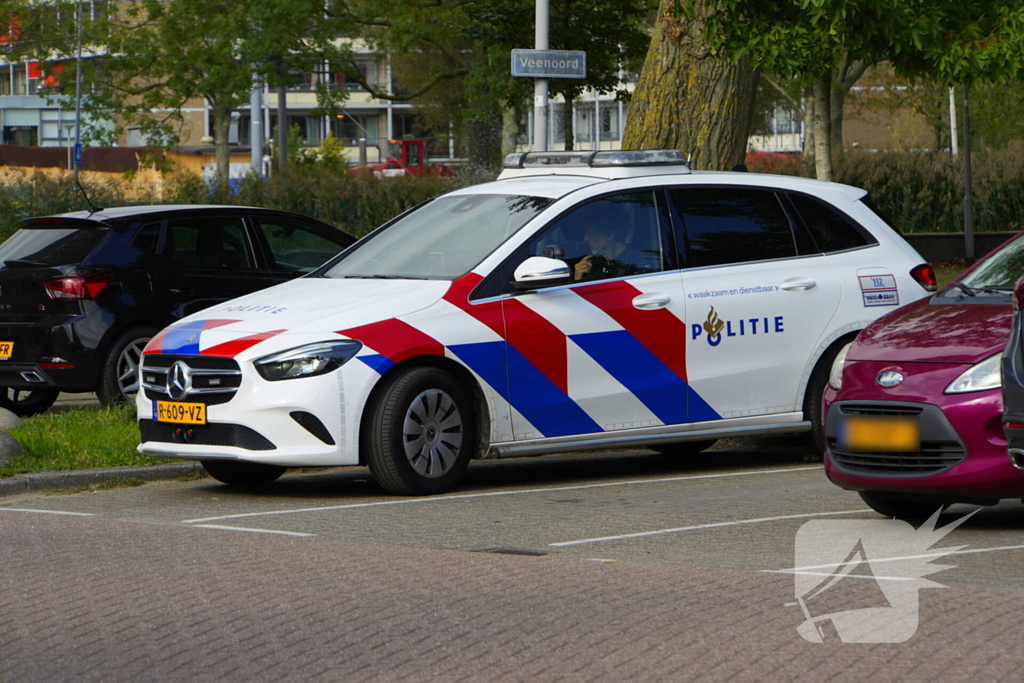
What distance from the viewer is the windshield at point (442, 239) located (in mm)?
8945

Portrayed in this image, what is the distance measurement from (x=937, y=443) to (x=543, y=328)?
8.49 feet

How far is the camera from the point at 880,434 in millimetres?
7078

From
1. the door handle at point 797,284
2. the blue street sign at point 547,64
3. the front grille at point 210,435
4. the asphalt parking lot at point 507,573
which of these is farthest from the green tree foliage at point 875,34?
the front grille at point 210,435

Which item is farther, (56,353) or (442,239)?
(56,353)

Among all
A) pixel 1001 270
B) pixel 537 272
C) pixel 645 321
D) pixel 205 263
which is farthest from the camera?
pixel 205 263

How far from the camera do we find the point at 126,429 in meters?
10.7

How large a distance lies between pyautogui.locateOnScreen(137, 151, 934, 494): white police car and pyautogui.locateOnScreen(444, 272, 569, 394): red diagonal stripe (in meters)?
0.01

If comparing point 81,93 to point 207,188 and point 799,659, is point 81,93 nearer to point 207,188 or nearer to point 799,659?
point 207,188

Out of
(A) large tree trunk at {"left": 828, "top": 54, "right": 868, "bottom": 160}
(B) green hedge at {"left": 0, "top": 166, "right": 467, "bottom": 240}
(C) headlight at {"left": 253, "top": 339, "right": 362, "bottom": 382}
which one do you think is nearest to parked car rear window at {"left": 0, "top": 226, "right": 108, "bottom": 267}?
(C) headlight at {"left": 253, "top": 339, "right": 362, "bottom": 382}

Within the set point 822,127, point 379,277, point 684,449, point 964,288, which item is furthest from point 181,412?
point 822,127

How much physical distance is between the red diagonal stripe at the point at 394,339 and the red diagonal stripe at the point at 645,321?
105cm

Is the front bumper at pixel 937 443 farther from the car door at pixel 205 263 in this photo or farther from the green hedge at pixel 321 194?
the green hedge at pixel 321 194

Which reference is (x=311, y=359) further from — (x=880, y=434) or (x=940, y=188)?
(x=940, y=188)

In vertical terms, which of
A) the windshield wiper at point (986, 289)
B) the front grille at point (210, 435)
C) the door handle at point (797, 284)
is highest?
the windshield wiper at point (986, 289)
